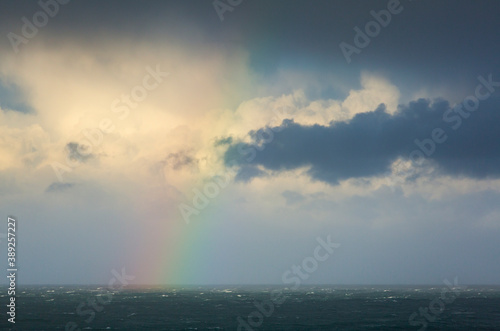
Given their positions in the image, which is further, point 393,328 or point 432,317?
point 432,317

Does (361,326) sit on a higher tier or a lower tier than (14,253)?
lower

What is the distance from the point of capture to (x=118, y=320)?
119m

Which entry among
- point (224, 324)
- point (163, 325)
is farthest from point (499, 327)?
point (163, 325)

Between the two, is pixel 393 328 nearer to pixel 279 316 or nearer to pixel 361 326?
pixel 361 326

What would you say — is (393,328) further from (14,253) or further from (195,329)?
(14,253)

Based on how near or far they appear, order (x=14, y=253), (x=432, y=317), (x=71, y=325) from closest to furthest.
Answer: (x=14, y=253)
(x=71, y=325)
(x=432, y=317)

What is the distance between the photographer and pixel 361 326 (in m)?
106

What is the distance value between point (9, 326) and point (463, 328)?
113m

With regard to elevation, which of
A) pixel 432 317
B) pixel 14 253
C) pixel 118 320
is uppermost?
pixel 14 253

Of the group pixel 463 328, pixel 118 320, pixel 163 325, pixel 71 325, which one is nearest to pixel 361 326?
pixel 463 328

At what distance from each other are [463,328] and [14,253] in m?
101

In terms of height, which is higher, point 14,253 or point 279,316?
point 14,253

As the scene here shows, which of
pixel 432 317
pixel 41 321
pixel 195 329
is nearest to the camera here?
pixel 195 329

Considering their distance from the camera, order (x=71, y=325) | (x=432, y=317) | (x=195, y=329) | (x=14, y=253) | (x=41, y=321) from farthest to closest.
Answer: (x=432, y=317), (x=41, y=321), (x=71, y=325), (x=195, y=329), (x=14, y=253)
